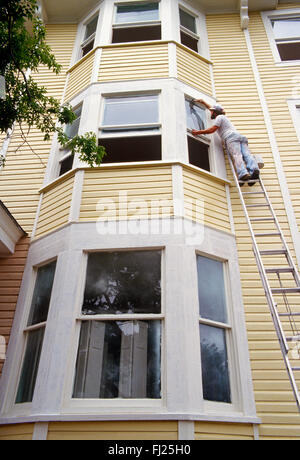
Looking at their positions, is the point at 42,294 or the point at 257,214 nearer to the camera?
the point at 42,294

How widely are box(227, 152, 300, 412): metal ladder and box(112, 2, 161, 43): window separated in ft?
14.6

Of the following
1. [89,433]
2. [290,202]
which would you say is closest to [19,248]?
[89,433]

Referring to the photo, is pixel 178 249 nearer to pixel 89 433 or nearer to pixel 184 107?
pixel 89 433

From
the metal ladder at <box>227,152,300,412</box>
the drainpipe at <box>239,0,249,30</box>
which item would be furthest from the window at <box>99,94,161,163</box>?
the drainpipe at <box>239,0,249,30</box>

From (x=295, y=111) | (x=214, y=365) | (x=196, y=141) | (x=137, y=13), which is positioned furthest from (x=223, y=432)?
(x=137, y=13)

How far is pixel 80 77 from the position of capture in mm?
8125

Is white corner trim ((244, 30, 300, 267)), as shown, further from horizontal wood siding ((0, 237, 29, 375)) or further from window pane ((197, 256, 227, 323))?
horizontal wood siding ((0, 237, 29, 375))

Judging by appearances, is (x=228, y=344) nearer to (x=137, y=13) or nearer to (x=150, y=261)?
(x=150, y=261)

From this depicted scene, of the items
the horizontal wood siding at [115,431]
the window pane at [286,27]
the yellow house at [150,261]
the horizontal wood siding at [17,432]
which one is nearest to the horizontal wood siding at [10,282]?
the yellow house at [150,261]

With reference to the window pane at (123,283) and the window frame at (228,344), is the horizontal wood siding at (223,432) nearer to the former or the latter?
the window frame at (228,344)

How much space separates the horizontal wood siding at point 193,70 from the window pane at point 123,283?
429 cm

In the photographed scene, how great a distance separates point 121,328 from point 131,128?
3.77 metres

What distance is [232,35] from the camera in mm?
9297

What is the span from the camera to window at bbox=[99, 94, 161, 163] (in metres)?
6.55
